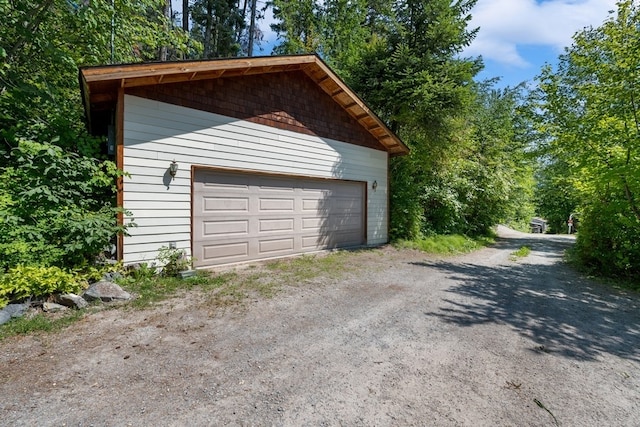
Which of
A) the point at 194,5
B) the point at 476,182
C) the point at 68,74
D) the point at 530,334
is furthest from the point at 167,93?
the point at 194,5

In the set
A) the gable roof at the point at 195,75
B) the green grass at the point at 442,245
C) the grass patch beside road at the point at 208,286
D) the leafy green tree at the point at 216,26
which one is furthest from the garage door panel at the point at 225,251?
the leafy green tree at the point at 216,26

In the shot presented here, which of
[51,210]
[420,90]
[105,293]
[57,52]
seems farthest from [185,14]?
[105,293]

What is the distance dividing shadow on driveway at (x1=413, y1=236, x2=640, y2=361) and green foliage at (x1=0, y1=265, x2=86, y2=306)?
188 inches

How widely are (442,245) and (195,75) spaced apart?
826 centimetres

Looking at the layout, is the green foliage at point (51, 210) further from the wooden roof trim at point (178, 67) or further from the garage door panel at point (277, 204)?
the garage door panel at point (277, 204)

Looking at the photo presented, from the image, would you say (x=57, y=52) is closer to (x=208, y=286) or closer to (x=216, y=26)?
(x=208, y=286)

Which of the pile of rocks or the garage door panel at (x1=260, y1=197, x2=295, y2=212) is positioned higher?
the garage door panel at (x1=260, y1=197, x2=295, y2=212)

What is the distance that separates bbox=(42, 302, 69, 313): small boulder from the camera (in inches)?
140

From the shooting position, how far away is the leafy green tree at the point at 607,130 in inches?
224

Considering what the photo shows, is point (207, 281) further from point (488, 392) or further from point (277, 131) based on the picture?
point (488, 392)

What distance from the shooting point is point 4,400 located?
6.87ft

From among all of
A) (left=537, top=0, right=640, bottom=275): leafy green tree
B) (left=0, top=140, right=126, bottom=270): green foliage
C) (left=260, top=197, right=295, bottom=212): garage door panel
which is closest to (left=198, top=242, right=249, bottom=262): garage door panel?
(left=260, top=197, right=295, bottom=212): garage door panel

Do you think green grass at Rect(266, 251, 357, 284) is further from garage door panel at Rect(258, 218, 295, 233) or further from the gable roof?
the gable roof

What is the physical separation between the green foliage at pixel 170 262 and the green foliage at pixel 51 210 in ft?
2.77
